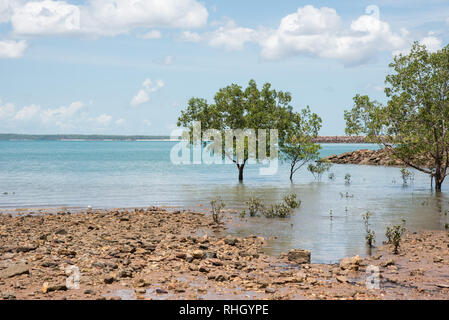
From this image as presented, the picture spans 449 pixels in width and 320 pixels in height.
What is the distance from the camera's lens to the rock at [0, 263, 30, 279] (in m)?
10.7

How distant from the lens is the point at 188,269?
11773 millimetres

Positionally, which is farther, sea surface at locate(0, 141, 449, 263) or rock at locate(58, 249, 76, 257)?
sea surface at locate(0, 141, 449, 263)

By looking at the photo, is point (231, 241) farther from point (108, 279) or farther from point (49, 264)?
point (49, 264)

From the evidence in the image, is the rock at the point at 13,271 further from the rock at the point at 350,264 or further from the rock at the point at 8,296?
the rock at the point at 350,264

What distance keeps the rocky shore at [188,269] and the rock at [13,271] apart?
21 mm

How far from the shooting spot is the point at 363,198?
31.4 m

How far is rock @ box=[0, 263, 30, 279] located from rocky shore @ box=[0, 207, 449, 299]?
0.02 meters

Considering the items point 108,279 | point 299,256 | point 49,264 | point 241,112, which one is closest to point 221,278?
point 108,279

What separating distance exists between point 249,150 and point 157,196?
34.3 feet

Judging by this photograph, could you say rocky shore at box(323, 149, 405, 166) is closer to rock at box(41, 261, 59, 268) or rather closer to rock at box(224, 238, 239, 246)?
rock at box(224, 238, 239, 246)

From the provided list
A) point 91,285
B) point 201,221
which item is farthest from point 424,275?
point 201,221

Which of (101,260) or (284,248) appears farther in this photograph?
(284,248)

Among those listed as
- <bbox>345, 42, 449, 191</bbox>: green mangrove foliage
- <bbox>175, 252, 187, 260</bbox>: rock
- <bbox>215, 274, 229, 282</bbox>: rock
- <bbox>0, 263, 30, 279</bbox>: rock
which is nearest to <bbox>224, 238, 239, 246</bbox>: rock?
<bbox>175, 252, 187, 260</bbox>: rock
